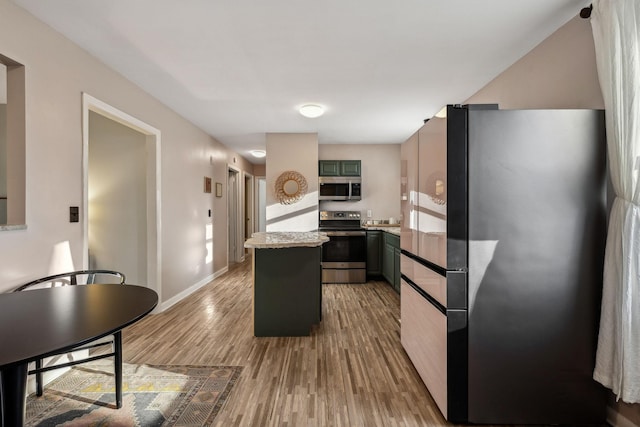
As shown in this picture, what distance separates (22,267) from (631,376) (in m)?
3.41

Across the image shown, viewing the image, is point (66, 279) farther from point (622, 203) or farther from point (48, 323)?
point (622, 203)

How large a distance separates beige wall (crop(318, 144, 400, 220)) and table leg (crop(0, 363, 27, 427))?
5.29 m

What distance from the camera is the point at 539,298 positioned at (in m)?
1.74

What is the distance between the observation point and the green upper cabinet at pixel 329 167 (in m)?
5.71

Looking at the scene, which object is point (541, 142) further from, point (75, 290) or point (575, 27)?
point (75, 290)

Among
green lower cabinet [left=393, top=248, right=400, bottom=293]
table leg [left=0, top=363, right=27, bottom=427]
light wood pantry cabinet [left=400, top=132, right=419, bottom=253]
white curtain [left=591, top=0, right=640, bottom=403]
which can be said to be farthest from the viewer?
green lower cabinet [left=393, top=248, right=400, bottom=293]

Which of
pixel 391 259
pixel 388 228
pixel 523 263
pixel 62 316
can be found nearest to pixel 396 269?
pixel 391 259

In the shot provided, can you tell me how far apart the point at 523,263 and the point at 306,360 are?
5.60ft

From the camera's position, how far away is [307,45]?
2410mm

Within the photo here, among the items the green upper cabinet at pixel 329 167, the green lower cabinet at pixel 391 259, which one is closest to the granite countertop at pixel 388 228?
the green lower cabinet at pixel 391 259

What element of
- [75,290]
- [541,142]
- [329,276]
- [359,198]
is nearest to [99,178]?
[75,290]

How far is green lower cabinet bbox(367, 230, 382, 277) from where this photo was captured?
17.5 feet

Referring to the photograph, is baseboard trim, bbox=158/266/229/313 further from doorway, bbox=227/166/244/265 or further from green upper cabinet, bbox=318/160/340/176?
green upper cabinet, bbox=318/160/340/176

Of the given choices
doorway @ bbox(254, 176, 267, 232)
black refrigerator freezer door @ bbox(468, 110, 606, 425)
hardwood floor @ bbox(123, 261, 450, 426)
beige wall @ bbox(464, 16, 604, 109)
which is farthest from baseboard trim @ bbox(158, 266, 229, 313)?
beige wall @ bbox(464, 16, 604, 109)
